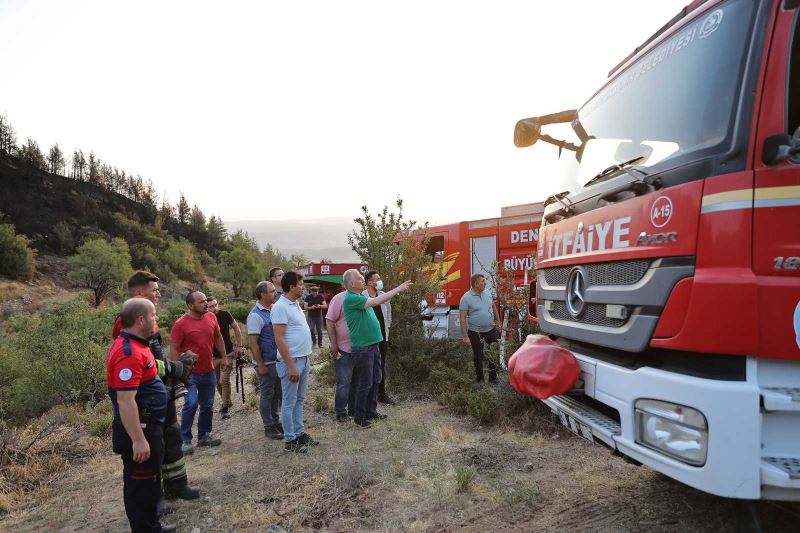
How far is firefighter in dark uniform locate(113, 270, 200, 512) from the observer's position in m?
3.71

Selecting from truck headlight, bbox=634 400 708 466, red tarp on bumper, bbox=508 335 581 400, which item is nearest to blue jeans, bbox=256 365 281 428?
red tarp on bumper, bbox=508 335 581 400

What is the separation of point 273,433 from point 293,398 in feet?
3.07

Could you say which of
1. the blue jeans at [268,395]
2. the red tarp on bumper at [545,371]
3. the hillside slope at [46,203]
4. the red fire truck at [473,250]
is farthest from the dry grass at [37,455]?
the hillside slope at [46,203]

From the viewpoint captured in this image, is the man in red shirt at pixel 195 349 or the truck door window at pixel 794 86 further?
the man in red shirt at pixel 195 349

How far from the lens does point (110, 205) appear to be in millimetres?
41125

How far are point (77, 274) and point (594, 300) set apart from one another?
3033cm

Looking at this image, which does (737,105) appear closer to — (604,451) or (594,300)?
(594,300)

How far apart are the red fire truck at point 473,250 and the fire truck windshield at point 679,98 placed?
18.8 ft

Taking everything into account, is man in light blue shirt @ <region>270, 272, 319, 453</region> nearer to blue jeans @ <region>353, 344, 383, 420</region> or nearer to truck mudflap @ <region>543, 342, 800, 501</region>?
blue jeans @ <region>353, 344, 383, 420</region>

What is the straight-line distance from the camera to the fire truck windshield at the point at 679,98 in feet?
7.37

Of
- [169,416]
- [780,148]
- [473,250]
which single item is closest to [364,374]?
[169,416]

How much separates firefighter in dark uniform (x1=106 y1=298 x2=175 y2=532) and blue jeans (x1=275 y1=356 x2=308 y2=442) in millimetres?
1591

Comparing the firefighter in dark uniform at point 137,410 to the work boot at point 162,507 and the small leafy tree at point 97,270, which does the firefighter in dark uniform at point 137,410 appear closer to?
the work boot at point 162,507

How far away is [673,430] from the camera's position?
2.12 m
